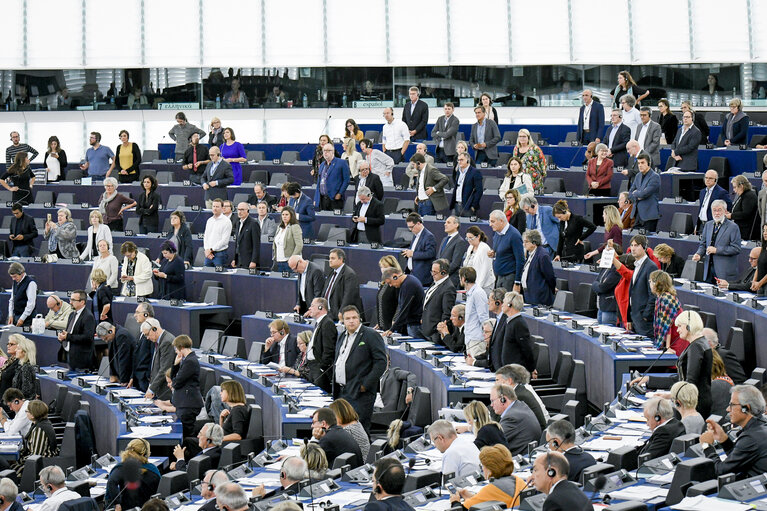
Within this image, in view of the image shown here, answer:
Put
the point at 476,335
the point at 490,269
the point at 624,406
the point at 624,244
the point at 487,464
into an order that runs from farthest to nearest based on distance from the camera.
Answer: the point at 624,244, the point at 490,269, the point at 476,335, the point at 624,406, the point at 487,464

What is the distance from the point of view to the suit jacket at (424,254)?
13.9 m

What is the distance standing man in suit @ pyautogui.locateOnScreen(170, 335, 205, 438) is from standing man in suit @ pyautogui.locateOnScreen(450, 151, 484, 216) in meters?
5.28

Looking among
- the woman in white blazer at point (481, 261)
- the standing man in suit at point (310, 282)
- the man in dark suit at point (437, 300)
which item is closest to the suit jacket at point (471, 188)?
the standing man in suit at point (310, 282)

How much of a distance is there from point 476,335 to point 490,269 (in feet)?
4.17

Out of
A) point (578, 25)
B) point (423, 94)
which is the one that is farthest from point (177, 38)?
point (578, 25)

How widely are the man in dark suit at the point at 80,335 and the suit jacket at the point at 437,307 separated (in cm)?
381

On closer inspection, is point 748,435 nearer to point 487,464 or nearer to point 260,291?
point 487,464

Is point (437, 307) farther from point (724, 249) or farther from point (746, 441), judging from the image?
point (746, 441)

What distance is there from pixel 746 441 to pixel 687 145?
976cm

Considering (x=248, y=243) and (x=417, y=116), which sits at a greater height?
(x=417, y=116)

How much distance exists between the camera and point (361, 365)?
10.7 metres

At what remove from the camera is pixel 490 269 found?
1284 cm

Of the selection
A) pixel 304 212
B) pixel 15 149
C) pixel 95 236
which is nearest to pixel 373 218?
pixel 304 212

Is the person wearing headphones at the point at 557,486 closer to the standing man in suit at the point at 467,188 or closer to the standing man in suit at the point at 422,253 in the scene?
the standing man in suit at the point at 422,253
